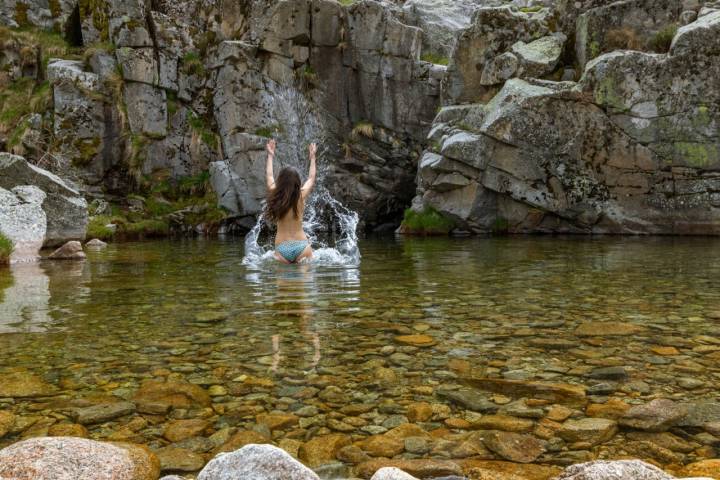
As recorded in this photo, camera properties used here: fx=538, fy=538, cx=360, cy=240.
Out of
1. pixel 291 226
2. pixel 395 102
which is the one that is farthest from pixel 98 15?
pixel 291 226

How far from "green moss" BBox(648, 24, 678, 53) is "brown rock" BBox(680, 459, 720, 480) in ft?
77.7

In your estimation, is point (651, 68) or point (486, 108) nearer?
point (651, 68)

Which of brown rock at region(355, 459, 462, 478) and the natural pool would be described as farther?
the natural pool

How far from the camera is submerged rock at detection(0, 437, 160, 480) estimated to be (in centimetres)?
237

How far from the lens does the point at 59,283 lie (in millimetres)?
9125

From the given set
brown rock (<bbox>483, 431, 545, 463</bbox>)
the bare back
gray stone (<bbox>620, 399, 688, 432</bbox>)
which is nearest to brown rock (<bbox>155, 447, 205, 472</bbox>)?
brown rock (<bbox>483, 431, 545, 463</bbox>)

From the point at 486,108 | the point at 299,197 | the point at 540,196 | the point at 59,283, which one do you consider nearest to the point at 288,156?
the point at 486,108

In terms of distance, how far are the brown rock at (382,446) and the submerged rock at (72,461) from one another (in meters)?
1.10

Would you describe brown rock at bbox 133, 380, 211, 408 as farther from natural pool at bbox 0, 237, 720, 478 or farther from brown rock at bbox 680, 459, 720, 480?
brown rock at bbox 680, 459, 720, 480

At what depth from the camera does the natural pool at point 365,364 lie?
3.10 m

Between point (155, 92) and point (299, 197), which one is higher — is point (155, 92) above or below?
above

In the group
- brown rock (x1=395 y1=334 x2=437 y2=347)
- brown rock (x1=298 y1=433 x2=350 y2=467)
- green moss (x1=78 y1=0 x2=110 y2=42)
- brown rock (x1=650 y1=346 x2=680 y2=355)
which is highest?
green moss (x1=78 y1=0 x2=110 y2=42)

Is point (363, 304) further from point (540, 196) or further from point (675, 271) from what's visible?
point (540, 196)

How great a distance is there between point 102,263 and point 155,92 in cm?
1966
